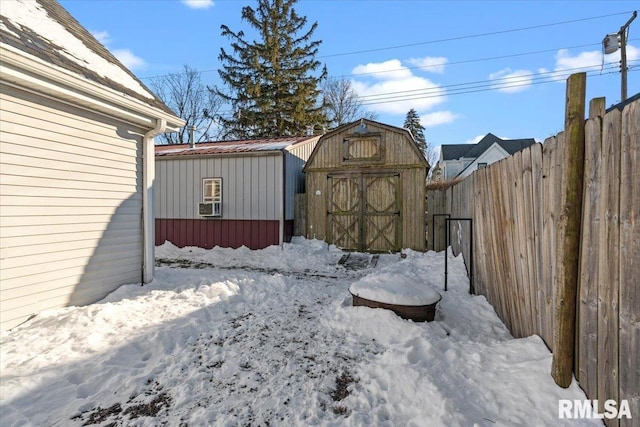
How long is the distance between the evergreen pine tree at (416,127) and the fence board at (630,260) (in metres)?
40.4

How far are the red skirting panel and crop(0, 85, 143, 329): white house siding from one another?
14.9 ft

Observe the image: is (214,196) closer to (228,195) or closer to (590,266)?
(228,195)

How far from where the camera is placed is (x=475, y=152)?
3158 centimetres

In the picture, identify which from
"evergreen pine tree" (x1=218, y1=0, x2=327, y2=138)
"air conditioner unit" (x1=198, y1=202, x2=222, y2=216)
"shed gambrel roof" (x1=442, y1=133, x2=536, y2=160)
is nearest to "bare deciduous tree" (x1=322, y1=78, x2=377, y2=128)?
"evergreen pine tree" (x1=218, y1=0, x2=327, y2=138)

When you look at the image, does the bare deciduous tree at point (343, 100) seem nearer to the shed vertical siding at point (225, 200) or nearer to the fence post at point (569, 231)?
the shed vertical siding at point (225, 200)

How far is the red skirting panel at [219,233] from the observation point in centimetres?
990

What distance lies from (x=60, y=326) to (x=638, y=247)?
5156 mm

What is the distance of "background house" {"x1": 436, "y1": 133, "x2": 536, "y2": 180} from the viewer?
28.9m

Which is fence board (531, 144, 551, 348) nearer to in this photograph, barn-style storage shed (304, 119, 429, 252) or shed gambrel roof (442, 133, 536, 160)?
barn-style storage shed (304, 119, 429, 252)

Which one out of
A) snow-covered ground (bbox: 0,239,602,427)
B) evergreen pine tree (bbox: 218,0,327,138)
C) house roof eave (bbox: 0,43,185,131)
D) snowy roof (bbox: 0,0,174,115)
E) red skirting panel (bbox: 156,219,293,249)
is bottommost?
snow-covered ground (bbox: 0,239,602,427)

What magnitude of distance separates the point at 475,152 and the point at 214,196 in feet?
93.8

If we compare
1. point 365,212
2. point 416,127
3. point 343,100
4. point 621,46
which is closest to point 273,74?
point 343,100

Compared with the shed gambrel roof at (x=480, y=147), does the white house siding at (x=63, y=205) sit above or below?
below

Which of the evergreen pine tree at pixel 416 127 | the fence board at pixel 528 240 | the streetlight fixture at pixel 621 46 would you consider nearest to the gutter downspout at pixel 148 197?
the fence board at pixel 528 240
